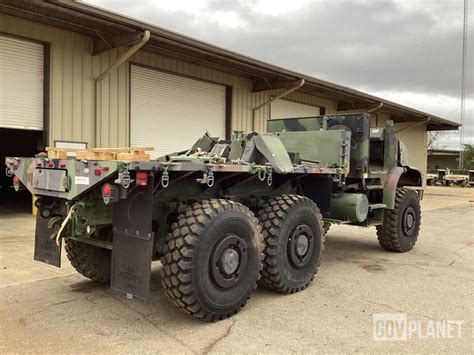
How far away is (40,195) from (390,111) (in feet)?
70.2

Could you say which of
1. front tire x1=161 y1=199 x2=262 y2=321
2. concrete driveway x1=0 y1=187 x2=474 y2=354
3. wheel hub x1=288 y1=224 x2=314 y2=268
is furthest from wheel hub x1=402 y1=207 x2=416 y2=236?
front tire x1=161 y1=199 x2=262 y2=321

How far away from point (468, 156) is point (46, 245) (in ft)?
200

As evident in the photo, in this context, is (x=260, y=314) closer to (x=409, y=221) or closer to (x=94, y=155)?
(x=94, y=155)

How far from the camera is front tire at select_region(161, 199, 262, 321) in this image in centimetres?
385

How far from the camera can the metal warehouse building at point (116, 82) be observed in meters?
9.98

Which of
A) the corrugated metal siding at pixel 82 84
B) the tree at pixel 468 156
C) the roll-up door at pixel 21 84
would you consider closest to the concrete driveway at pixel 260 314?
the roll-up door at pixel 21 84

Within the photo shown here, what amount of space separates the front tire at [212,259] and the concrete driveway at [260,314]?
212mm

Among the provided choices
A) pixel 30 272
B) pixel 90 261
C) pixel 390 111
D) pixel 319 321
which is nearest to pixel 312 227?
pixel 319 321

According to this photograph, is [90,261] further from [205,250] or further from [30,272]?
[205,250]

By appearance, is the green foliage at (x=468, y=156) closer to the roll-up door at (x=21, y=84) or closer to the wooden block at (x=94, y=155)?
the roll-up door at (x=21, y=84)

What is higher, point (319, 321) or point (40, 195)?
point (40, 195)

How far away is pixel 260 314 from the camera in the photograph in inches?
172

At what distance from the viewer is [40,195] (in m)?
4.27

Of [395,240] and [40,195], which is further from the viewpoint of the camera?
[395,240]
